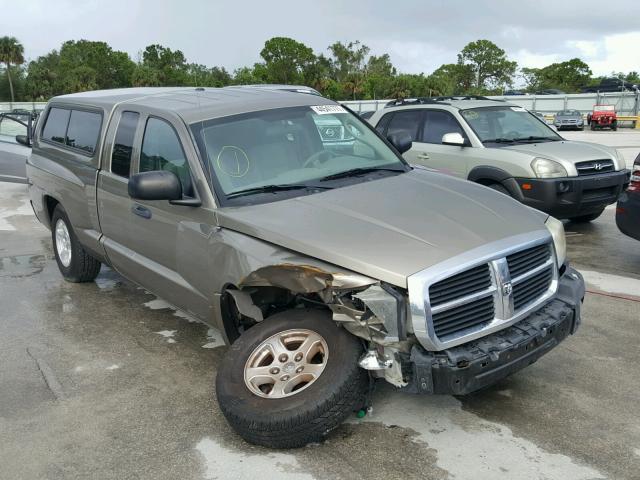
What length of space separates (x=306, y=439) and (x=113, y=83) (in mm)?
86864

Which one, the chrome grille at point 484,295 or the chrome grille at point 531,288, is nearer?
the chrome grille at point 484,295

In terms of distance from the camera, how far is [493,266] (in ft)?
10.4

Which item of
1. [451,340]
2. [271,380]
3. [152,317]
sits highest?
[451,340]

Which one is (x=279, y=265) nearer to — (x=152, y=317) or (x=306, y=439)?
(x=306, y=439)

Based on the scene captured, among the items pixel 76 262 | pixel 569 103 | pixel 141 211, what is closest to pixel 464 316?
pixel 141 211

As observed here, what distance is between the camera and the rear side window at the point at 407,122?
915 cm

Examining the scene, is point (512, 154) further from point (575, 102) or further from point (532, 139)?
point (575, 102)

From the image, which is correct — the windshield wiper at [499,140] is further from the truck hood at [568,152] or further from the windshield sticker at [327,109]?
the windshield sticker at [327,109]

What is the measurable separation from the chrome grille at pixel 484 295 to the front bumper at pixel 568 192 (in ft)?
14.0

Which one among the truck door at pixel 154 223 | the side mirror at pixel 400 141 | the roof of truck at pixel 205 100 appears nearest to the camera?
the truck door at pixel 154 223

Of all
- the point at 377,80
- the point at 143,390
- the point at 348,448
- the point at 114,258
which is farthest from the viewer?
the point at 377,80

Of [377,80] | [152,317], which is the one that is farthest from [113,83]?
[152,317]

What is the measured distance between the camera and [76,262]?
616 centimetres

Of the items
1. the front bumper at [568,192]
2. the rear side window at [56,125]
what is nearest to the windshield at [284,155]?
the rear side window at [56,125]
